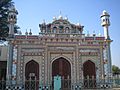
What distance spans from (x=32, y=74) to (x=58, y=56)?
120 inches

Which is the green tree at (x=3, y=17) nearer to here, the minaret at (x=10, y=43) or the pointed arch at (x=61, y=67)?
the minaret at (x=10, y=43)

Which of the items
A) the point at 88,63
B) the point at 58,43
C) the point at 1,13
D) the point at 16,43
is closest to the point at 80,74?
the point at 88,63

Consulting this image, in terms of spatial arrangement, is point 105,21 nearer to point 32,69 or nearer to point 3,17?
point 32,69

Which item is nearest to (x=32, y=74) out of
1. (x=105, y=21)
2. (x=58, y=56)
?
(x=58, y=56)

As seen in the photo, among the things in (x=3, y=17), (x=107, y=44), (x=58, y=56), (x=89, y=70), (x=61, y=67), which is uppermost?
(x=3, y=17)

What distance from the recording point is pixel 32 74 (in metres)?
19.2

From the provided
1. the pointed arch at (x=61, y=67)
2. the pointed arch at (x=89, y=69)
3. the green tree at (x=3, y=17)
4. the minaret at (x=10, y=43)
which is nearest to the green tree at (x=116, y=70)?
the pointed arch at (x=89, y=69)

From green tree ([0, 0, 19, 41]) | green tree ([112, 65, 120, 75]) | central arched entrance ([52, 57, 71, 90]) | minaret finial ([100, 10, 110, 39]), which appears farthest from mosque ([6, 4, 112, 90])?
green tree ([112, 65, 120, 75])

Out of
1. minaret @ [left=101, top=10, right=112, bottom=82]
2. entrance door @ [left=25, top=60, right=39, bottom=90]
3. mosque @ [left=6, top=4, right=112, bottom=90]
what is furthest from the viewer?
minaret @ [left=101, top=10, right=112, bottom=82]

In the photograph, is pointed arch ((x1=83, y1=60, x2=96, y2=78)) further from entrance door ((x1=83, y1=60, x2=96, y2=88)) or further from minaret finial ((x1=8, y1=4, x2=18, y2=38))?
minaret finial ((x1=8, y1=4, x2=18, y2=38))

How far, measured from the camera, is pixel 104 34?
20.6 metres

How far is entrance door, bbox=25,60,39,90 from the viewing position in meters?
18.6

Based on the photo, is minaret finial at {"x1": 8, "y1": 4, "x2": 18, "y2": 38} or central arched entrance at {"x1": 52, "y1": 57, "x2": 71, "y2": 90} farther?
minaret finial at {"x1": 8, "y1": 4, "x2": 18, "y2": 38}

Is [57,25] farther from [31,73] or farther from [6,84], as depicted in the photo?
[6,84]
